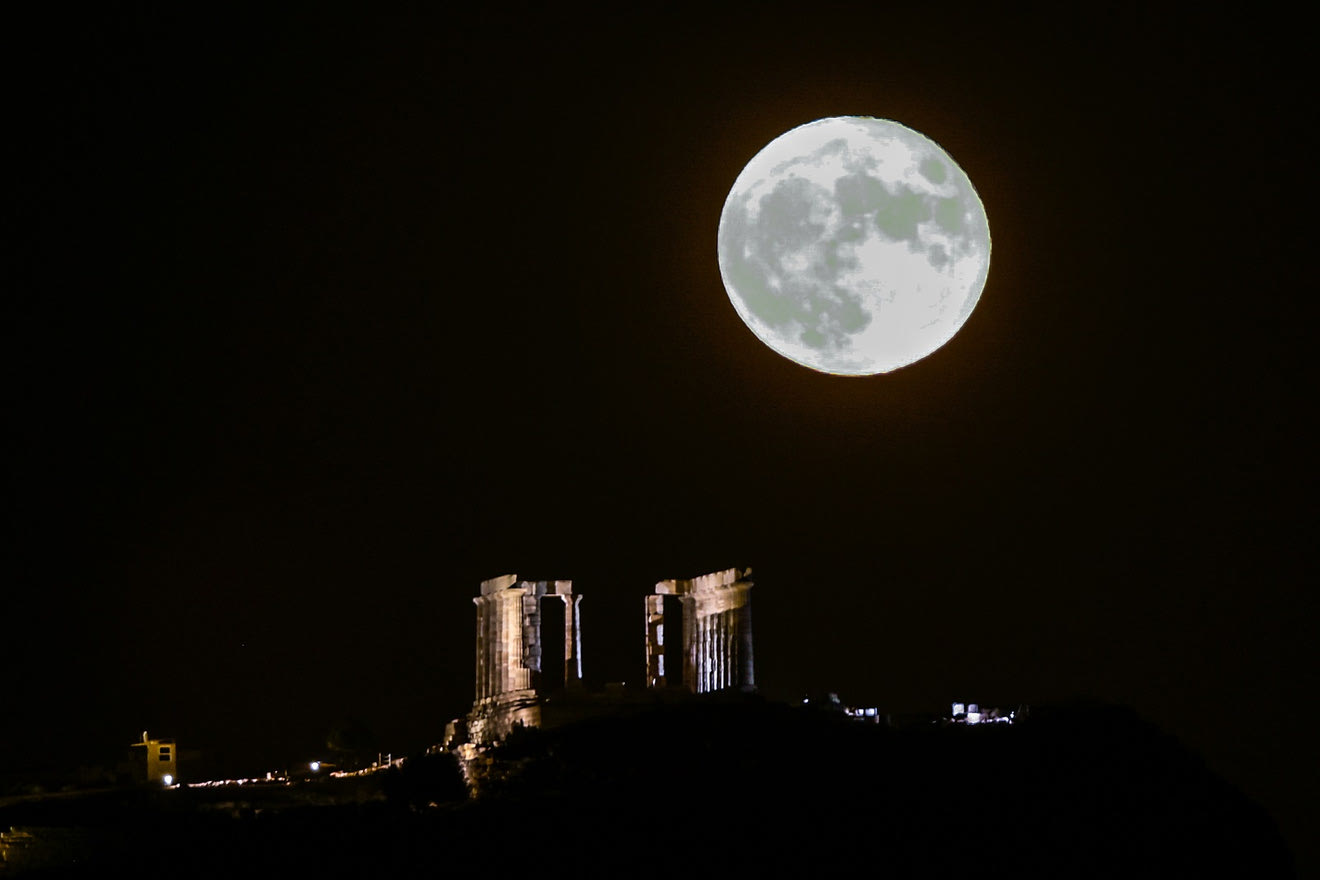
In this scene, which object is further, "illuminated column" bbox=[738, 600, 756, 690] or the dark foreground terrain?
"illuminated column" bbox=[738, 600, 756, 690]

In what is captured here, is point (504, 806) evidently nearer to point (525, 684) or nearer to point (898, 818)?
point (898, 818)

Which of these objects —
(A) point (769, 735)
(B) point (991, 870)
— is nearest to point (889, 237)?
(A) point (769, 735)

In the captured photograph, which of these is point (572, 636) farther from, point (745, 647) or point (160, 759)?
point (160, 759)

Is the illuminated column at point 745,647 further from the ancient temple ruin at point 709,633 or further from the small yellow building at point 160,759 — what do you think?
the small yellow building at point 160,759

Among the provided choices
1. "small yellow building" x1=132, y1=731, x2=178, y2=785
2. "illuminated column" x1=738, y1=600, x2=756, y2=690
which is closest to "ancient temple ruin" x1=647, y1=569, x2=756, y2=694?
"illuminated column" x1=738, y1=600, x2=756, y2=690

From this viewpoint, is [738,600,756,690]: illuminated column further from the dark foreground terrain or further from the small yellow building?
the small yellow building

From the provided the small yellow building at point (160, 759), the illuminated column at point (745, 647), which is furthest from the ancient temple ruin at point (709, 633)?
the small yellow building at point (160, 759)

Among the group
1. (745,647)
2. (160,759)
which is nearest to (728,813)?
(745,647)
